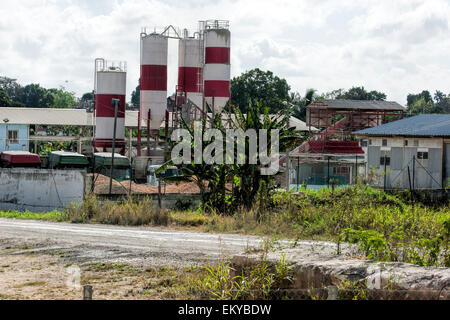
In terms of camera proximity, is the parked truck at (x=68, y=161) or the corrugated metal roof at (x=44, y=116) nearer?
the parked truck at (x=68, y=161)

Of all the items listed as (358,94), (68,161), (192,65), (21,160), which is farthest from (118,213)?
(358,94)

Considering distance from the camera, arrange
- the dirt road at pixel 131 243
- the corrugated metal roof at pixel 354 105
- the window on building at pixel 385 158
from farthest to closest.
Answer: the corrugated metal roof at pixel 354 105, the window on building at pixel 385 158, the dirt road at pixel 131 243

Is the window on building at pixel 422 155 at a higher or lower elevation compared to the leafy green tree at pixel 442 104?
lower

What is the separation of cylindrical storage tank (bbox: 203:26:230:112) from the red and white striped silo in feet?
23.8

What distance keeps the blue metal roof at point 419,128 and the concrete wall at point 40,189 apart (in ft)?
56.8

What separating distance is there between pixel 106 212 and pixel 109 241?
18.2 feet

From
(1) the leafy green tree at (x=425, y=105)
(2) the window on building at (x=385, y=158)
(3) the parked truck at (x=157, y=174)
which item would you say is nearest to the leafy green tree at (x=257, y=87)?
(1) the leafy green tree at (x=425, y=105)

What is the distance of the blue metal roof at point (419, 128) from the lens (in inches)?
1252

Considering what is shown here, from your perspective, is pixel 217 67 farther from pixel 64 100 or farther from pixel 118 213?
pixel 64 100

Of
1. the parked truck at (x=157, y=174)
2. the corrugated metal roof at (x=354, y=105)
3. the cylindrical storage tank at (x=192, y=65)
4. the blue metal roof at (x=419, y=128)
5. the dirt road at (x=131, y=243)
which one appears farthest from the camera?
the corrugated metal roof at (x=354, y=105)

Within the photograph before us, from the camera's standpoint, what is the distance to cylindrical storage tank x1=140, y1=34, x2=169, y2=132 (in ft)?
155

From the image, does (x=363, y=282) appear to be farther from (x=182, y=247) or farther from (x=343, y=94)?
(x=343, y=94)

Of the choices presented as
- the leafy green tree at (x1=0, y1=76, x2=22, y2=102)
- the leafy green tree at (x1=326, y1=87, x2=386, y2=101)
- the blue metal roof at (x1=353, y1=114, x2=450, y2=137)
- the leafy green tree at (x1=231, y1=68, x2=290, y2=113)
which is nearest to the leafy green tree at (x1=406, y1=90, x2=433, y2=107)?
the leafy green tree at (x1=326, y1=87, x2=386, y2=101)

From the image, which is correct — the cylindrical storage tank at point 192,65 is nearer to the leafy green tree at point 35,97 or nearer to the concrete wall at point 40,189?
the concrete wall at point 40,189
